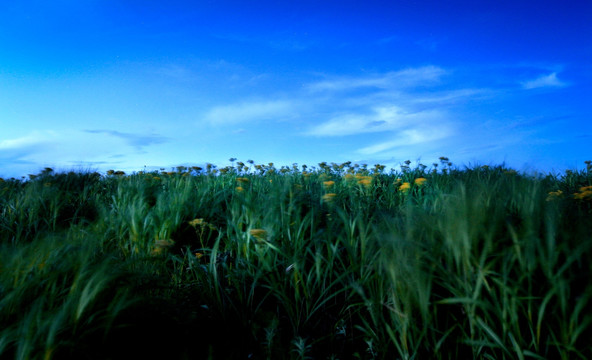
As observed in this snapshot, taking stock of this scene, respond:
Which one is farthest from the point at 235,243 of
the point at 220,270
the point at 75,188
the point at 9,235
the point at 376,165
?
the point at 75,188

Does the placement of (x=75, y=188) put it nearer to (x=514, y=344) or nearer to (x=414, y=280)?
(x=414, y=280)

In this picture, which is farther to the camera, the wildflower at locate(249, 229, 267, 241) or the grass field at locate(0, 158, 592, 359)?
the wildflower at locate(249, 229, 267, 241)

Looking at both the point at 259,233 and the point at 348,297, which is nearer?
the point at 348,297

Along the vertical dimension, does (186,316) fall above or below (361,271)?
below

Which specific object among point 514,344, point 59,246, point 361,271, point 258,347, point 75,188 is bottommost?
point 258,347

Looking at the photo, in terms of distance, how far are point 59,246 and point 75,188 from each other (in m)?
4.29

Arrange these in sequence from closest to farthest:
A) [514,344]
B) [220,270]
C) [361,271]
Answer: [514,344], [361,271], [220,270]

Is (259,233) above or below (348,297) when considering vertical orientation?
above

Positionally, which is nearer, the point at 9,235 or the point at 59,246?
the point at 59,246

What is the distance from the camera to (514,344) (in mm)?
1859

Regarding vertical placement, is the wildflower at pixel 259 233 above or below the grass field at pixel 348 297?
above

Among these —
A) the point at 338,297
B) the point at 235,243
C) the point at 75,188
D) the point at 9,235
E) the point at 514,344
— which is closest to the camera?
the point at 514,344

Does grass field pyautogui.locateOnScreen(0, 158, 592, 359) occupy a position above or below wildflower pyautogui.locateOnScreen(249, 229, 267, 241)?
below

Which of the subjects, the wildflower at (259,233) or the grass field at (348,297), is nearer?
the grass field at (348,297)
